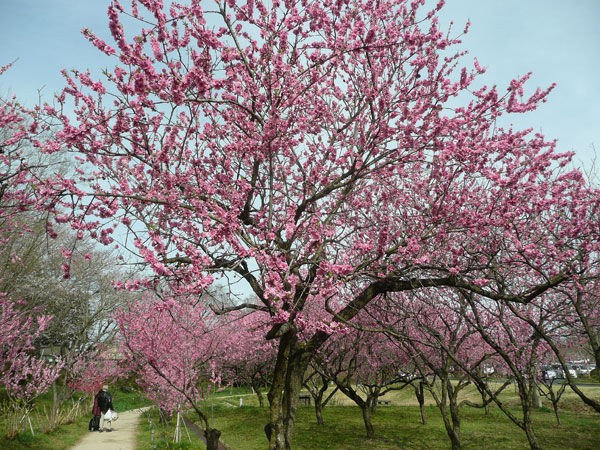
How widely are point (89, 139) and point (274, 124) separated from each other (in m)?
2.53

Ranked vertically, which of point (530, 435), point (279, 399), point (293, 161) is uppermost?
point (293, 161)

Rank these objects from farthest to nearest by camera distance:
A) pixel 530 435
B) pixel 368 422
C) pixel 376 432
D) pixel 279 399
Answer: pixel 376 432 < pixel 368 422 < pixel 530 435 < pixel 279 399

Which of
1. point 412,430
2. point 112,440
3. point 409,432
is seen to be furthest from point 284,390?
point 412,430

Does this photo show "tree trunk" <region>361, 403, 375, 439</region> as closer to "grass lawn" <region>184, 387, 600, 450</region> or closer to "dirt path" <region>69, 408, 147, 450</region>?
"grass lawn" <region>184, 387, 600, 450</region>

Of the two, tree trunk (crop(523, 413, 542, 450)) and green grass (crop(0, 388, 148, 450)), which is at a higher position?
tree trunk (crop(523, 413, 542, 450))

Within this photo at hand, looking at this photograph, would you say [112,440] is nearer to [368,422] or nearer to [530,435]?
[368,422]

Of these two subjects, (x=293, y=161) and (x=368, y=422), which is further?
(x=368, y=422)

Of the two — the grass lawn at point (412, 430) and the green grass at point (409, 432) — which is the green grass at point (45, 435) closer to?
the grass lawn at point (412, 430)

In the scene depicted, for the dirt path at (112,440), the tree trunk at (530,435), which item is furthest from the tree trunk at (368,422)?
the tree trunk at (530,435)

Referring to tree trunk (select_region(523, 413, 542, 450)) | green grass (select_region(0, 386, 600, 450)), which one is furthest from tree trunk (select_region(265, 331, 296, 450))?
green grass (select_region(0, 386, 600, 450))

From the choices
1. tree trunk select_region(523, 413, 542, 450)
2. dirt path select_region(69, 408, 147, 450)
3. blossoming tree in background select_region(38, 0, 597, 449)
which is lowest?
dirt path select_region(69, 408, 147, 450)

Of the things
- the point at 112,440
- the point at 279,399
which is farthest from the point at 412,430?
the point at 279,399

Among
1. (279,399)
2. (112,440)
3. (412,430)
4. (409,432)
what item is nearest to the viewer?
(279,399)

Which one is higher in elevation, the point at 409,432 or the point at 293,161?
the point at 293,161
